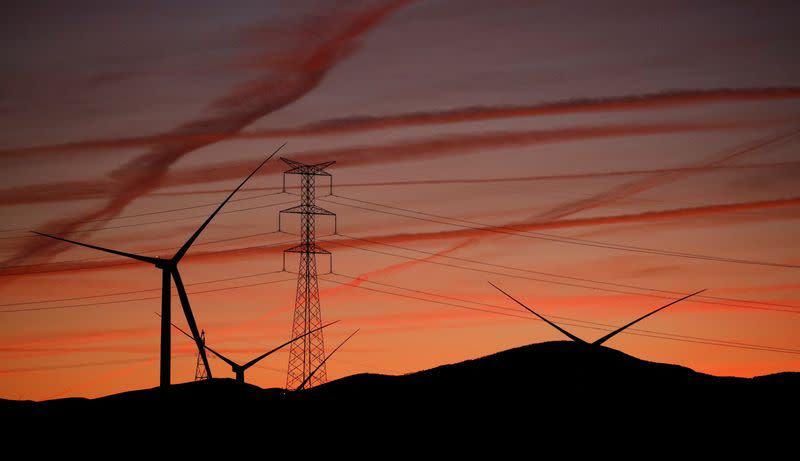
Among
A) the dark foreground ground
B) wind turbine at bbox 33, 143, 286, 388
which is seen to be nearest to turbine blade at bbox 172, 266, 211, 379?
wind turbine at bbox 33, 143, 286, 388

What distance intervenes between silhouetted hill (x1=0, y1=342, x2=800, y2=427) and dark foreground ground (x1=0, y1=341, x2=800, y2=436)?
Result: 0.19m

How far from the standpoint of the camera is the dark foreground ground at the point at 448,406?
150 metres

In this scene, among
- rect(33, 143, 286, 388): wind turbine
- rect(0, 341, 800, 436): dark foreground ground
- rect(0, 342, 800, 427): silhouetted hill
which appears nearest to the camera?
rect(33, 143, 286, 388): wind turbine

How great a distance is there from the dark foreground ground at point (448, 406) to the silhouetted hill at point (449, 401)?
0.62 feet

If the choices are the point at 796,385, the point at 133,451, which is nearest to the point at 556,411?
the point at 796,385

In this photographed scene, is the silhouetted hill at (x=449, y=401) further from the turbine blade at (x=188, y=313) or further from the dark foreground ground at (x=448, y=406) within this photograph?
the turbine blade at (x=188, y=313)

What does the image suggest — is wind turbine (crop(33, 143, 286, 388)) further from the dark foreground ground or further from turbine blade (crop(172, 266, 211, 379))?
the dark foreground ground

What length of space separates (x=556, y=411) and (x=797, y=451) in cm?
4077

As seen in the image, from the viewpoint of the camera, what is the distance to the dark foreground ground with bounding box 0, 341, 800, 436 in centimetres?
14975

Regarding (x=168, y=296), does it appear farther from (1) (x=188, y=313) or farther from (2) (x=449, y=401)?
(2) (x=449, y=401)

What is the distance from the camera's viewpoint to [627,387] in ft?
633

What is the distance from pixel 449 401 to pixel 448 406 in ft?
16.9

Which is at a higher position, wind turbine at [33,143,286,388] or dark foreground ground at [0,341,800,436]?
wind turbine at [33,143,286,388]

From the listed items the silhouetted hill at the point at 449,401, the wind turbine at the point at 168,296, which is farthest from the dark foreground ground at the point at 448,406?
the wind turbine at the point at 168,296
